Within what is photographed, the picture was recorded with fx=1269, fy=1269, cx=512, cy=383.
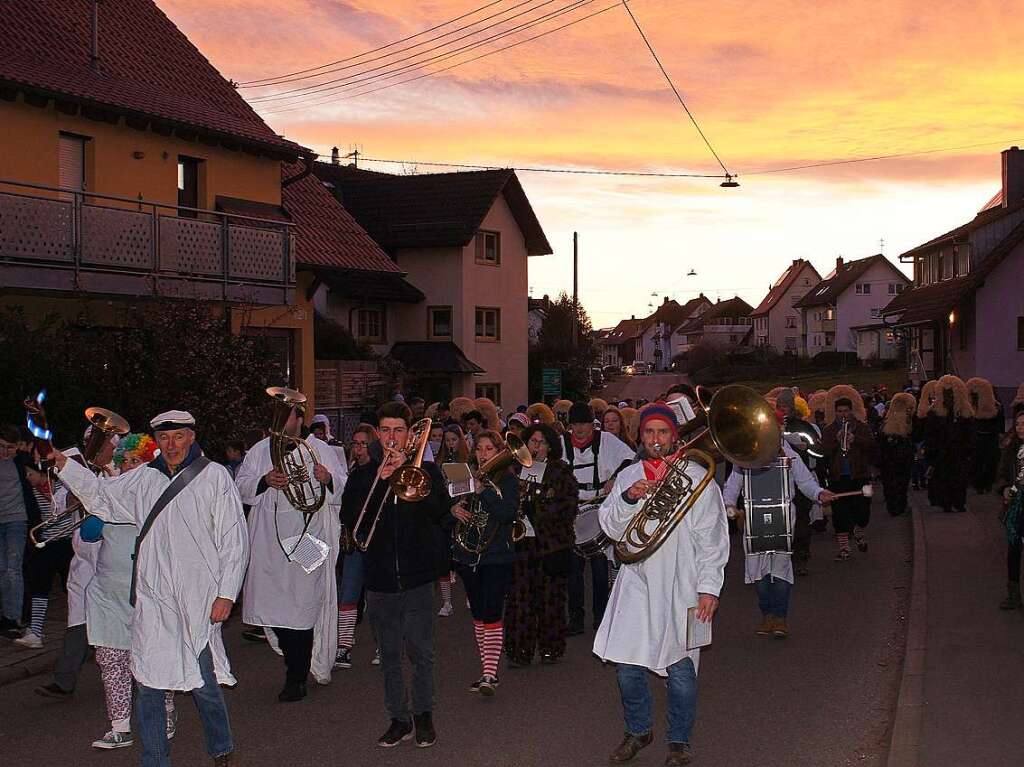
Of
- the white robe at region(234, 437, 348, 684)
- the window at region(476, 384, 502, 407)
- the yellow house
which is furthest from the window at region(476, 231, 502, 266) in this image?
the white robe at region(234, 437, 348, 684)

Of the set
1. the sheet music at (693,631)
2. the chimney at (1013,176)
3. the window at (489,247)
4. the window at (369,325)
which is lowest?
the sheet music at (693,631)

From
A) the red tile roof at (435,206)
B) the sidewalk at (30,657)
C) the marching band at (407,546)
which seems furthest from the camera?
the red tile roof at (435,206)

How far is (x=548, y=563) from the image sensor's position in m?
9.35

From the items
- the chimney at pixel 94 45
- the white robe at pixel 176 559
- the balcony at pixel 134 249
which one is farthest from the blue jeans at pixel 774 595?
the chimney at pixel 94 45

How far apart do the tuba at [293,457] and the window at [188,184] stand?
14.9m

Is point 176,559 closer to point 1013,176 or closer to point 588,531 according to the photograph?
point 588,531

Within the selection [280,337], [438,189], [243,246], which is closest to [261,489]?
[243,246]

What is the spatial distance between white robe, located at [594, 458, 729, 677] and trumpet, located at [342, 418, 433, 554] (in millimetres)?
1259

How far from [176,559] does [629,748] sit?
2.54 meters

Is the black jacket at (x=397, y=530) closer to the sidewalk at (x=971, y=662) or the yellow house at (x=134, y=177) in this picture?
the sidewalk at (x=971, y=662)

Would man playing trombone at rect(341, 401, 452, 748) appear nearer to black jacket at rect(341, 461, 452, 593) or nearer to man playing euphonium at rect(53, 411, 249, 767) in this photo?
black jacket at rect(341, 461, 452, 593)

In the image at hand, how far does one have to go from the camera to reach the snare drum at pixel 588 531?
977 centimetres

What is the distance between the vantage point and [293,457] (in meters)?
8.30

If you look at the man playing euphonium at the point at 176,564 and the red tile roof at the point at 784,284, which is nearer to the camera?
the man playing euphonium at the point at 176,564
